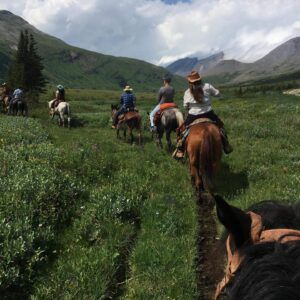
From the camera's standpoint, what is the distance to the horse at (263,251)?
1754mm

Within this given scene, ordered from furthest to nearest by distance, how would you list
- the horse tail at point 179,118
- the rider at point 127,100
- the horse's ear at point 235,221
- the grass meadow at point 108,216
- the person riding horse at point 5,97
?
the person riding horse at point 5,97
the rider at point 127,100
the horse tail at point 179,118
the grass meadow at point 108,216
the horse's ear at point 235,221

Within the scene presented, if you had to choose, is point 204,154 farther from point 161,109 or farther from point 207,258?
point 161,109

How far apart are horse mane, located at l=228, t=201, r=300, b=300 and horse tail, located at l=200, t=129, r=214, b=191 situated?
892cm

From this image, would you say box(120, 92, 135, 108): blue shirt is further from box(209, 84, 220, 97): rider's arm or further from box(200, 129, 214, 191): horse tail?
box(200, 129, 214, 191): horse tail

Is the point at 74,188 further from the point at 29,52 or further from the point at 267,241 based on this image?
the point at 29,52

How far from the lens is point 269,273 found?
1839mm

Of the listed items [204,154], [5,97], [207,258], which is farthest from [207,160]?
[5,97]

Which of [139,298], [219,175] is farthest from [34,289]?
[219,175]

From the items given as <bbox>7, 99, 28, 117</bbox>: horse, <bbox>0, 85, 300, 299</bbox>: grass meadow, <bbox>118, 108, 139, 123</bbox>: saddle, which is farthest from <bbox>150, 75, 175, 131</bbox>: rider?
<bbox>7, 99, 28, 117</bbox>: horse

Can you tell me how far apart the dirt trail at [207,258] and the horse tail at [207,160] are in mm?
920

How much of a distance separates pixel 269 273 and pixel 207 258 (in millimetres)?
6189

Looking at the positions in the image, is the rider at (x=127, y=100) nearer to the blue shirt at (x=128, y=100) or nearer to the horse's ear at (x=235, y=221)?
the blue shirt at (x=128, y=100)

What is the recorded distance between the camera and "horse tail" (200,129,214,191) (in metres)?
11.1

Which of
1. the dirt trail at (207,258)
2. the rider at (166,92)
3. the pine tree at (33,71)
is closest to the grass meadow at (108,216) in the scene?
the dirt trail at (207,258)
